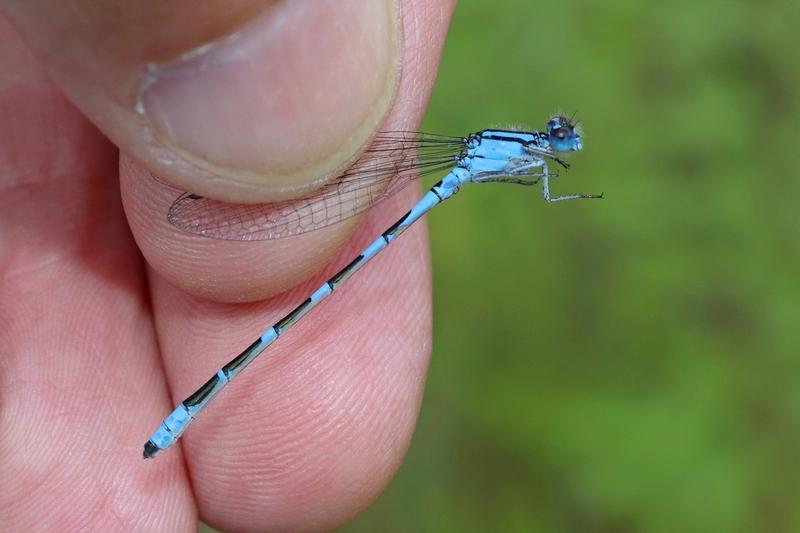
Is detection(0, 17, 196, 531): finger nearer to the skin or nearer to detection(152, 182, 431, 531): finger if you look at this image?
the skin

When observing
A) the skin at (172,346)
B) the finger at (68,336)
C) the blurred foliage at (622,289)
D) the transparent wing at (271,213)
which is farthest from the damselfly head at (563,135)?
the finger at (68,336)

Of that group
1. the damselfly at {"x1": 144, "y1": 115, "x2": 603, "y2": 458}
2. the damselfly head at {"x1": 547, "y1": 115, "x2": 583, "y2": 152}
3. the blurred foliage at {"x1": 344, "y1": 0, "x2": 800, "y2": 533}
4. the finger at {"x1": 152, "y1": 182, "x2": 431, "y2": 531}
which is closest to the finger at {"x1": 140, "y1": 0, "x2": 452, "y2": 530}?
the finger at {"x1": 152, "y1": 182, "x2": 431, "y2": 531}

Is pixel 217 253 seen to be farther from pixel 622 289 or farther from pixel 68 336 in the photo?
pixel 622 289

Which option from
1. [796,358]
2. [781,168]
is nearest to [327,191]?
[796,358]

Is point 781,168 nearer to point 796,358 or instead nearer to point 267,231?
point 796,358

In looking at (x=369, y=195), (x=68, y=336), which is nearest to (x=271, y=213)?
(x=369, y=195)

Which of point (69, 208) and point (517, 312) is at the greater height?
point (69, 208)
